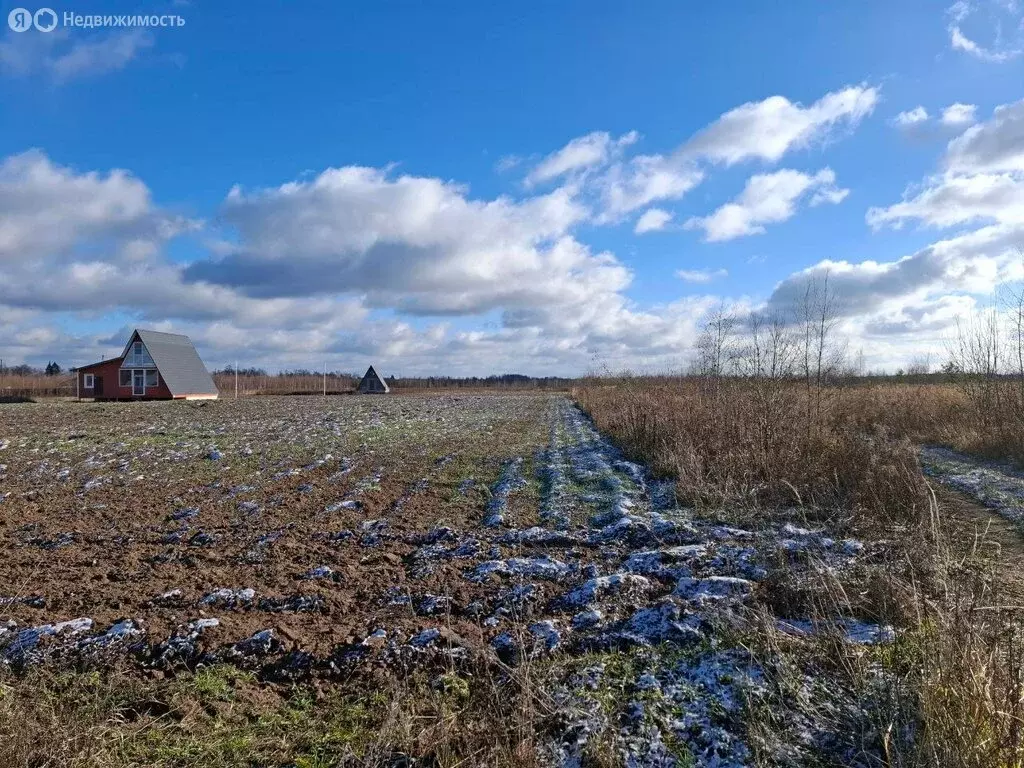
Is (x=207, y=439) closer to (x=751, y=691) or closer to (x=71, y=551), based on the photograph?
(x=71, y=551)

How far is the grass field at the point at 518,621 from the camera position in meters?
2.60

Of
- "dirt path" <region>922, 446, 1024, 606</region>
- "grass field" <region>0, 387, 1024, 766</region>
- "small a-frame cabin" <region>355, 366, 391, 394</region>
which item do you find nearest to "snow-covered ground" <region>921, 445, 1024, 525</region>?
"dirt path" <region>922, 446, 1024, 606</region>

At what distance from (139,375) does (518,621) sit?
43688 mm

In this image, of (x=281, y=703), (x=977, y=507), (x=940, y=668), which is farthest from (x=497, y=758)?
A: (x=977, y=507)

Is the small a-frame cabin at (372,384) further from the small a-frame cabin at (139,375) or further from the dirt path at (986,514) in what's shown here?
the dirt path at (986,514)

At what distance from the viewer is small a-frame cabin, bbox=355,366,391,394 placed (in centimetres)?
6556

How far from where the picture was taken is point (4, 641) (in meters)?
3.61

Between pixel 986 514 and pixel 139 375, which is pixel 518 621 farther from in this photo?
pixel 139 375

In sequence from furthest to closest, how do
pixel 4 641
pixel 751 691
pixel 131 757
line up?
pixel 4 641
pixel 751 691
pixel 131 757

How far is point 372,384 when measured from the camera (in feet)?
217

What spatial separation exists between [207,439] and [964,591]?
14.3 metres

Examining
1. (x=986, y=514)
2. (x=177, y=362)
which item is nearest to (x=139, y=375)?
(x=177, y=362)

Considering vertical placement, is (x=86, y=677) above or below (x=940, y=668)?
Result: below

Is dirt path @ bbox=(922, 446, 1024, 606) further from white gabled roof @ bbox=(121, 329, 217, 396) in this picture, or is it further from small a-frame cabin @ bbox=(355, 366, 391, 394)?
small a-frame cabin @ bbox=(355, 366, 391, 394)
